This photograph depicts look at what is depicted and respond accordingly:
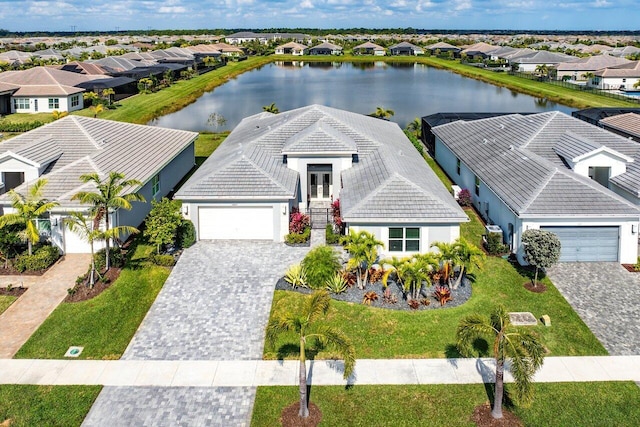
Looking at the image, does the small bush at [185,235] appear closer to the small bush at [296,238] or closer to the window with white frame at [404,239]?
the small bush at [296,238]

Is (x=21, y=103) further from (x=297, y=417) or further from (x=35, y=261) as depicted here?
(x=297, y=417)

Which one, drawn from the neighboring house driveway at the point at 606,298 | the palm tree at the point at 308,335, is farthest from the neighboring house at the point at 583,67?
the palm tree at the point at 308,335

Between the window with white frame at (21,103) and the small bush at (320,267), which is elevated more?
the window with white frame at (21,103)

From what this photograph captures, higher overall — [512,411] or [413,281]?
[413,281]

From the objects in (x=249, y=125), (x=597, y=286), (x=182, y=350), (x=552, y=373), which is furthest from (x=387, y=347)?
(x=249, y=125)

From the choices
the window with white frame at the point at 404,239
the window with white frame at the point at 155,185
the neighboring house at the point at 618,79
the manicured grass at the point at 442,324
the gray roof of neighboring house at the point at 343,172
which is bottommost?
the manicured grass at the point at 442,324

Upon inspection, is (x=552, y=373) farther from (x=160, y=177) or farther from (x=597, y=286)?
(x=160, y=177)

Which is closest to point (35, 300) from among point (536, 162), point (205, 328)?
point (205, 328)
